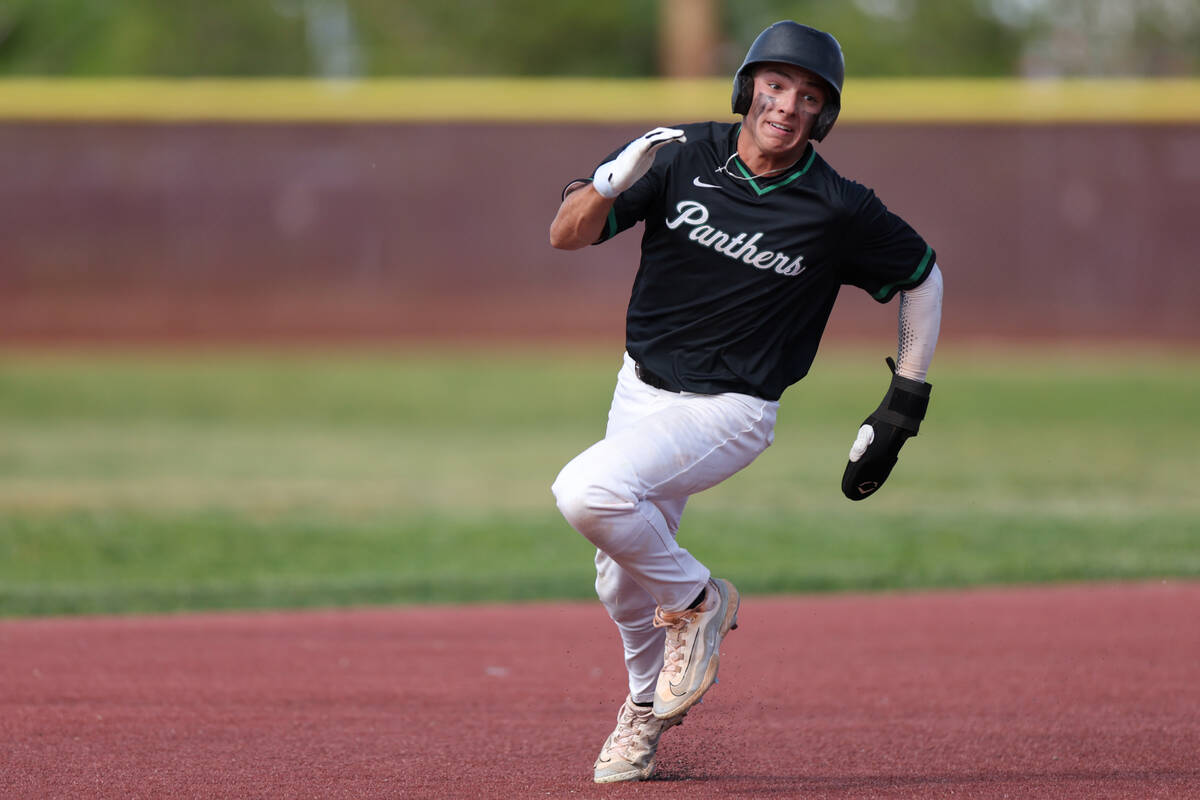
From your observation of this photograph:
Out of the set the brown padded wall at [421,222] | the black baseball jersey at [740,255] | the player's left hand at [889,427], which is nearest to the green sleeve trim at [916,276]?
the black baseball jersey at [740,255]

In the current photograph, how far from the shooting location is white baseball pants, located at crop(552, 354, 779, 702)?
4.10 meters

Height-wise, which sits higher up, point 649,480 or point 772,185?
A: point 772,185

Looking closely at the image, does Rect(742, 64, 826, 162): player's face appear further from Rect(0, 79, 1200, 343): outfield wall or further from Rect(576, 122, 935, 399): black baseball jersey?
Rect(0, 79, 1200, 343): outfield wall

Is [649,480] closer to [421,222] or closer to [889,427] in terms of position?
[889,427]

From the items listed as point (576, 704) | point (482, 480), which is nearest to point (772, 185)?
point (576, 704)

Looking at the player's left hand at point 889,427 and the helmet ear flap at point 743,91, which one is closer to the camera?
the helmet ear flap at point 743,91

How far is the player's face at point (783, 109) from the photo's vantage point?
14.0 ft

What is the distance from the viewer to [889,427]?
4547mm

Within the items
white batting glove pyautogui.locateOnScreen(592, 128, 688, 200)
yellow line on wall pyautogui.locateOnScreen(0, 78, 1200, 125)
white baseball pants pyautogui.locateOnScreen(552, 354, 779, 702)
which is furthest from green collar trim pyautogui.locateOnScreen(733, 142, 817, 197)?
yellow line on wall pyautogui.locateOnScreen(0, 78, 1200, 125)

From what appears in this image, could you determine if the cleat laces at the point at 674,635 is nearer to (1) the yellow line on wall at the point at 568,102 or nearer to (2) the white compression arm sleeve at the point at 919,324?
(2) the white compression arm sleeve at the point at 919,324

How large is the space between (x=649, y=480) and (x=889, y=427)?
809mm

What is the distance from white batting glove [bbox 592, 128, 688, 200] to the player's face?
1.05 feet

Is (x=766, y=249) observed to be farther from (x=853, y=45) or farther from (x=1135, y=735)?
(x=853, y=45)

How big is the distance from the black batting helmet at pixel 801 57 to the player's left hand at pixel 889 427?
78cm
